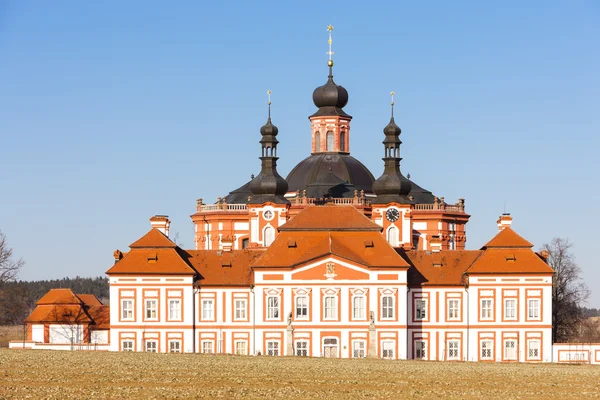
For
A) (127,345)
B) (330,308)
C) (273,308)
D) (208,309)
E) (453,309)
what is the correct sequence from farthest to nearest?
(208,309)
(453,309)
(127,345)
(273,308)
(330,308)

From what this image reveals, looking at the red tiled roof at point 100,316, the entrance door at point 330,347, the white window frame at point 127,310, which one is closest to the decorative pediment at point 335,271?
the entrance door at point 330,347

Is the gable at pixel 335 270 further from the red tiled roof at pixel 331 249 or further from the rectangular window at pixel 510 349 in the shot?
the rectangular window at pixel 510 349

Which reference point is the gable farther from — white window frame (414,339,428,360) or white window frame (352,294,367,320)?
white window frame (414,339,428,360)

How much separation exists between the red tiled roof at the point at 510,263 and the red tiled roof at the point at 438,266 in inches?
47.5

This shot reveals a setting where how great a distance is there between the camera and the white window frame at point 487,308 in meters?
96.0

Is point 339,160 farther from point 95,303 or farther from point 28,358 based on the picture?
point 28,358

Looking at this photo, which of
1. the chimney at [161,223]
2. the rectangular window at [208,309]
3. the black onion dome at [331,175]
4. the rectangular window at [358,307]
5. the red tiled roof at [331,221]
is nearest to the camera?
the rectangular window at [358,307]

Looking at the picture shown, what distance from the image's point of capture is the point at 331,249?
94.5 metres

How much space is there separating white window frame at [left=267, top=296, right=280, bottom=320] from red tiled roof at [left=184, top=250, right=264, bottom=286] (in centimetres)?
212

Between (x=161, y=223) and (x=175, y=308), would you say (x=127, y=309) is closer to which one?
(x=175, y=308)

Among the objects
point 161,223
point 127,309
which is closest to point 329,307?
point 127,309

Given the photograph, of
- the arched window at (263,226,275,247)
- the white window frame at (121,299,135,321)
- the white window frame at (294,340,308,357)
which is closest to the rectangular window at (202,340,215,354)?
the white window frame at (121,299,135,321)

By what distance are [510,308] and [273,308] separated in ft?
46.4

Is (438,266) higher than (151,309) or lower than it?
higher
